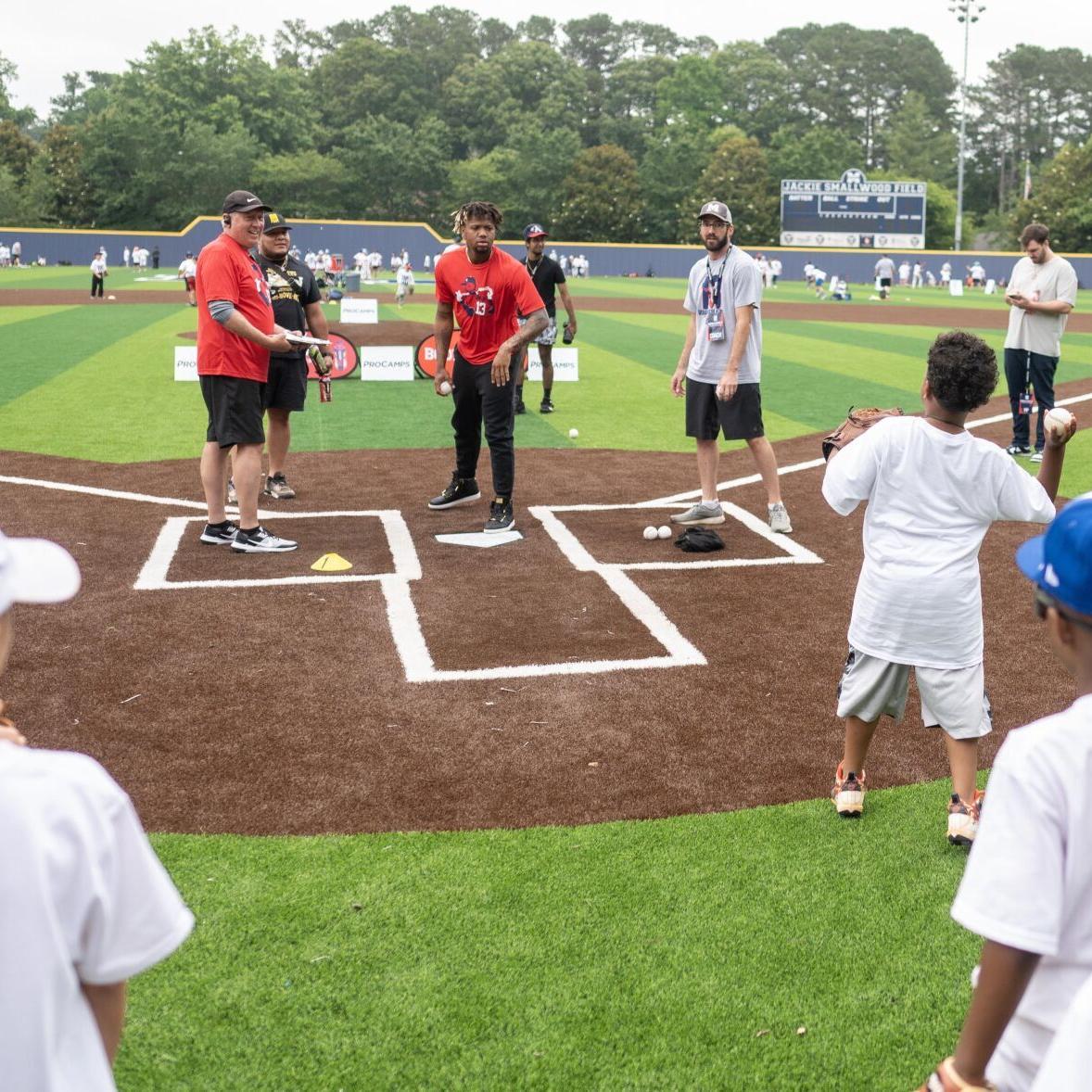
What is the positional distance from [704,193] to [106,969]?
301ft

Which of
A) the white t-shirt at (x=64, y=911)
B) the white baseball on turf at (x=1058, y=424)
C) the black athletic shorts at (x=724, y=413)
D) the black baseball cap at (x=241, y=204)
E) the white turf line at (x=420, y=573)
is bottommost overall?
the white turf line at (x=420, y=573)

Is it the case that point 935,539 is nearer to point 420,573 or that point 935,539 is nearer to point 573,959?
point 573,959

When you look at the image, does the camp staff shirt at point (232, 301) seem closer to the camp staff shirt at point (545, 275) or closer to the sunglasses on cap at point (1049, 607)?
the camp staff shirt at point (545, 275)

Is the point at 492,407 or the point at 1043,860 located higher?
the point at 492,407

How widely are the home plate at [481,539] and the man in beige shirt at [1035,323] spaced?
5.81 meters

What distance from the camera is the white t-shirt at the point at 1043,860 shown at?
1.74 metres

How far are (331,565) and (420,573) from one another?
601 millimetres

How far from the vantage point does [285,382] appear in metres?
9.67

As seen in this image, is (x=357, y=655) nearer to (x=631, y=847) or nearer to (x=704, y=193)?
(x=631, y=847)

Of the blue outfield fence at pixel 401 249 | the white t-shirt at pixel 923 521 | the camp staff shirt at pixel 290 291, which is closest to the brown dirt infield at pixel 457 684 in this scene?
the white t-shirt at pixel 923 521

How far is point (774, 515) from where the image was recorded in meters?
9.20

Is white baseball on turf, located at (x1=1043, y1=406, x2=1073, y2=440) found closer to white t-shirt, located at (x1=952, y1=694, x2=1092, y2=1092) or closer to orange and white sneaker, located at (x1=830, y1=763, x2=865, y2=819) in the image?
orange and white sneaker, located at (x1=830, y1=763, x2=865, y2=819)

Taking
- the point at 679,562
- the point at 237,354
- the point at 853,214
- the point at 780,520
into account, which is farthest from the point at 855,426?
the point at 853,214

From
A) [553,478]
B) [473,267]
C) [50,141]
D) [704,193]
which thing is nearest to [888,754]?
[473,267]
